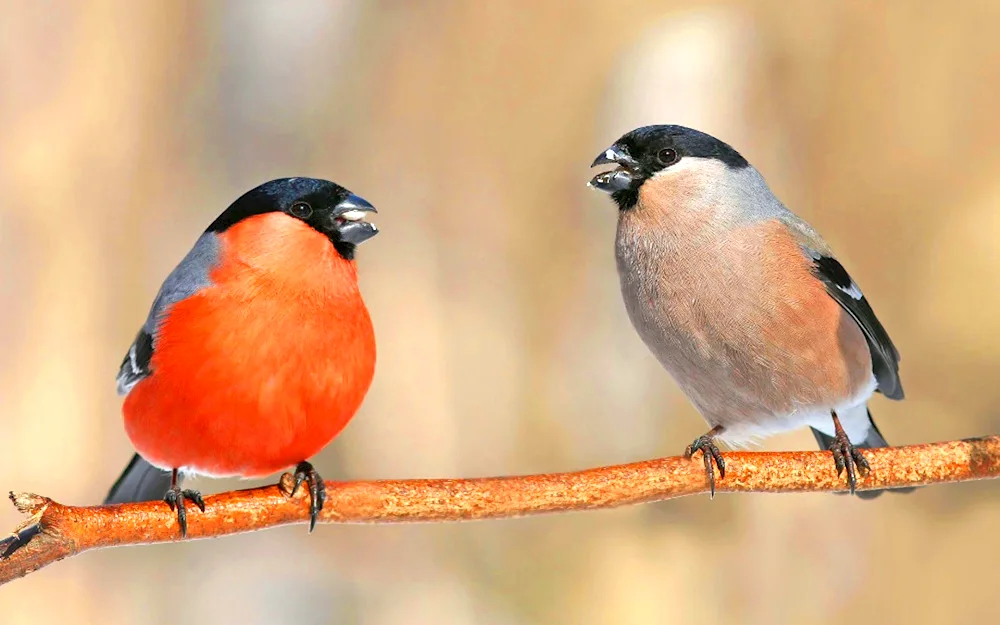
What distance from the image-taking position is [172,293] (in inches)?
44.0

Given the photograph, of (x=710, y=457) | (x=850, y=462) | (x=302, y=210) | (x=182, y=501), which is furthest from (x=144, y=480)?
(x=850, y=462)

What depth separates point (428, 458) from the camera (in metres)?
1.88

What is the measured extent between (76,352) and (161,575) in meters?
0.45

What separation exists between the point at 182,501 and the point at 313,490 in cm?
12

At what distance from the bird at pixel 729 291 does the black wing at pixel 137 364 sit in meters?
0.54

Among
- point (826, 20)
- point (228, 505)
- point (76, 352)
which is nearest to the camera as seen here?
point (228, 505)

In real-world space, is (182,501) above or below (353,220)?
below

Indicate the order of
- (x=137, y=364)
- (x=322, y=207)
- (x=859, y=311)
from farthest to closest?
(x=859, y=311)
(x=137, y=364)
(x=322, y=207)

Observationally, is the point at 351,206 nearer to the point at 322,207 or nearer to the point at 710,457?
the point at 322,207

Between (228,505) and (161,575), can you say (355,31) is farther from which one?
(228,505)

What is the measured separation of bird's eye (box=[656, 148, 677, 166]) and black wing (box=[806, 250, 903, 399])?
248 mm

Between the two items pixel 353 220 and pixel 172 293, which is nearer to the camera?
pixel 353 220

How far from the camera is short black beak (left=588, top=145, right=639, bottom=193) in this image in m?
1.13

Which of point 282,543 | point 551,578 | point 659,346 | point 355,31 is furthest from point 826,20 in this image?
point 282,543
